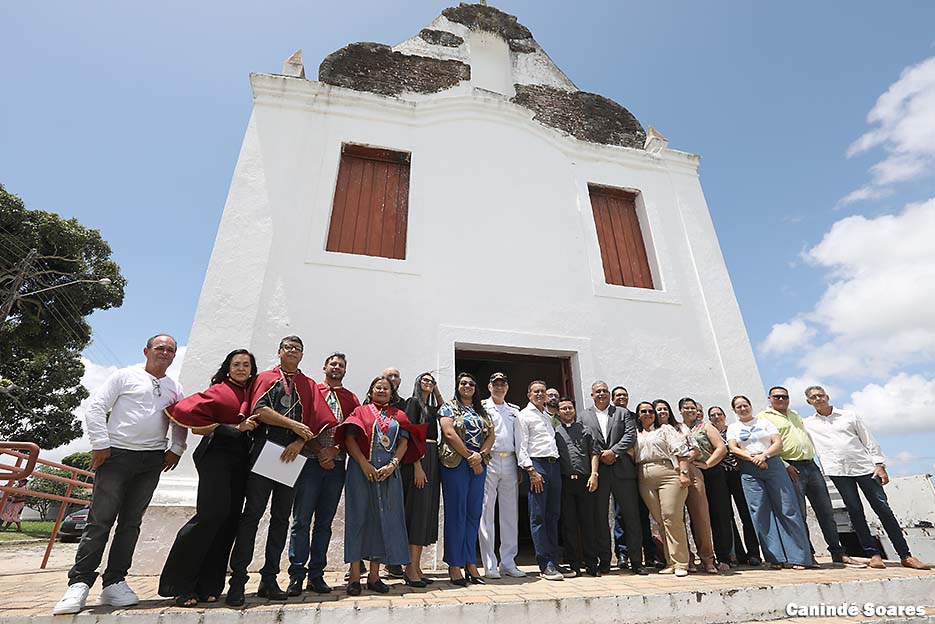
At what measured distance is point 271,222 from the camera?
6035 mm

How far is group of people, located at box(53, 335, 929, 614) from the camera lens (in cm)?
305

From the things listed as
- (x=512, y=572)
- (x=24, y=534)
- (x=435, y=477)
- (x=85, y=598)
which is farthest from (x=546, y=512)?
(x=24, y=534)

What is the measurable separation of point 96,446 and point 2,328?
52.5 feet

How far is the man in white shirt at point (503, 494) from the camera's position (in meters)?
4.07

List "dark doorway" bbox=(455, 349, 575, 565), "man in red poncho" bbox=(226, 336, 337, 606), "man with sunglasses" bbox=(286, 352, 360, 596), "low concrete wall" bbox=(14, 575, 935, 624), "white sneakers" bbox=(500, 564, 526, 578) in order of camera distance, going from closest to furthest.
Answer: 1. "low concrete wall" bbox=(14, 575, 935, 624)
2. "man in red poncho" bbox=(226, 336, 337, 606)
3. "man with sunglasses" bbox=(286, 352, 360, 596)
4. "white sneakers" bbox=(500, 564, 526, 578)
5. "dark doorway" bbox=(455, 349, 575, 565)

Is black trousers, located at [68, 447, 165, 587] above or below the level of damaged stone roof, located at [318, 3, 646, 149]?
below

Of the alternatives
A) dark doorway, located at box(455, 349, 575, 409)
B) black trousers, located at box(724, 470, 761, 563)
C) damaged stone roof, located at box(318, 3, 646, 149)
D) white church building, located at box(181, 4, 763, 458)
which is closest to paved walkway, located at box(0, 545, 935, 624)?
black trousers, located at box(724, 470, 761, 563)

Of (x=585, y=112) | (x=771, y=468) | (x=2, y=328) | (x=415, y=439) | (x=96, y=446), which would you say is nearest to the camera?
(x=96, y=446)

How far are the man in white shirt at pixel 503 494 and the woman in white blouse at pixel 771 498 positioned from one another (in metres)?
2.21

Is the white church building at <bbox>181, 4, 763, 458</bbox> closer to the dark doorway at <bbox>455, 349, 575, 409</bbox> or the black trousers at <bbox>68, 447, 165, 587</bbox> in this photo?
the dark doorway at <bbox>455, 349, 575, 409</bbox>

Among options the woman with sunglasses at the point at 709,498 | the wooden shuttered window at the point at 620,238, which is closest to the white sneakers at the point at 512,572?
the woman with sunglasses at the point at 709,498

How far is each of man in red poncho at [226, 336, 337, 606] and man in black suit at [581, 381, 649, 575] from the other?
2.55 meters

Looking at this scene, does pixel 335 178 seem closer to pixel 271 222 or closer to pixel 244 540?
pixel 271 222

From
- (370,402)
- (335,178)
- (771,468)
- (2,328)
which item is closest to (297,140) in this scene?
(335,178)
